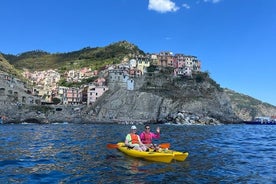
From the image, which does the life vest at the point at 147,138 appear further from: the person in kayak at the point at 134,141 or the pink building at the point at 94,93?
the pink building at the point at 94,93

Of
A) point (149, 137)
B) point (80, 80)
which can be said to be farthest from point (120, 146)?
point (80, 80)

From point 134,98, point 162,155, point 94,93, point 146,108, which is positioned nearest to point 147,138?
point 162,155

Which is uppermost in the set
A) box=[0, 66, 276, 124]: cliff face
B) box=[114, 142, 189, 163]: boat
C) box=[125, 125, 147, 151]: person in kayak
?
box=[0, 66, 276, 124]: cliff face

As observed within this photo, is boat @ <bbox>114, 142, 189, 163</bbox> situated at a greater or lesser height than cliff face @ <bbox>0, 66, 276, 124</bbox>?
lesser

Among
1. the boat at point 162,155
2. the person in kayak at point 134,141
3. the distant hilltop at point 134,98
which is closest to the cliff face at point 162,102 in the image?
the distant hilltop at point 134,98

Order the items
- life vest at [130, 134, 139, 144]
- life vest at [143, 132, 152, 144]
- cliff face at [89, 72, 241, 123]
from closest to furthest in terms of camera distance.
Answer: life vest at [130, 134, 139, 144], life vest at [143, 132, 152, 144], cliff face at [89, 72, 241, 123]

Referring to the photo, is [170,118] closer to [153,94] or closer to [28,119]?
[153,94]

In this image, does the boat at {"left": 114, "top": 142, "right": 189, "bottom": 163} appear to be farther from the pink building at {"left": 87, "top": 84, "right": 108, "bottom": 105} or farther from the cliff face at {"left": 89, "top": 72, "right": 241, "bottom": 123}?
the pink building at {"left": 87, "top": 84, "right": 108, "bottom": 105}

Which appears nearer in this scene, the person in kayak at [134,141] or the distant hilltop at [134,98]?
the person in kayak at [134,141]

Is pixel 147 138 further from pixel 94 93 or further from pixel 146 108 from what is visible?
pixel 94 93

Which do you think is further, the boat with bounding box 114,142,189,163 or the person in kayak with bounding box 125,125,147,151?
the person in kayak with bounding box 125,125,147,151

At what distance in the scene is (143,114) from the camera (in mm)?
133000

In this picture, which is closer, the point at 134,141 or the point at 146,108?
the point at 134,141

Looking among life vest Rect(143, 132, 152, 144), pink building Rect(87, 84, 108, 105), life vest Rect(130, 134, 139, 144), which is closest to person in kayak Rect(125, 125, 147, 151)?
life vest Rect(130, 134, 139, 144)
